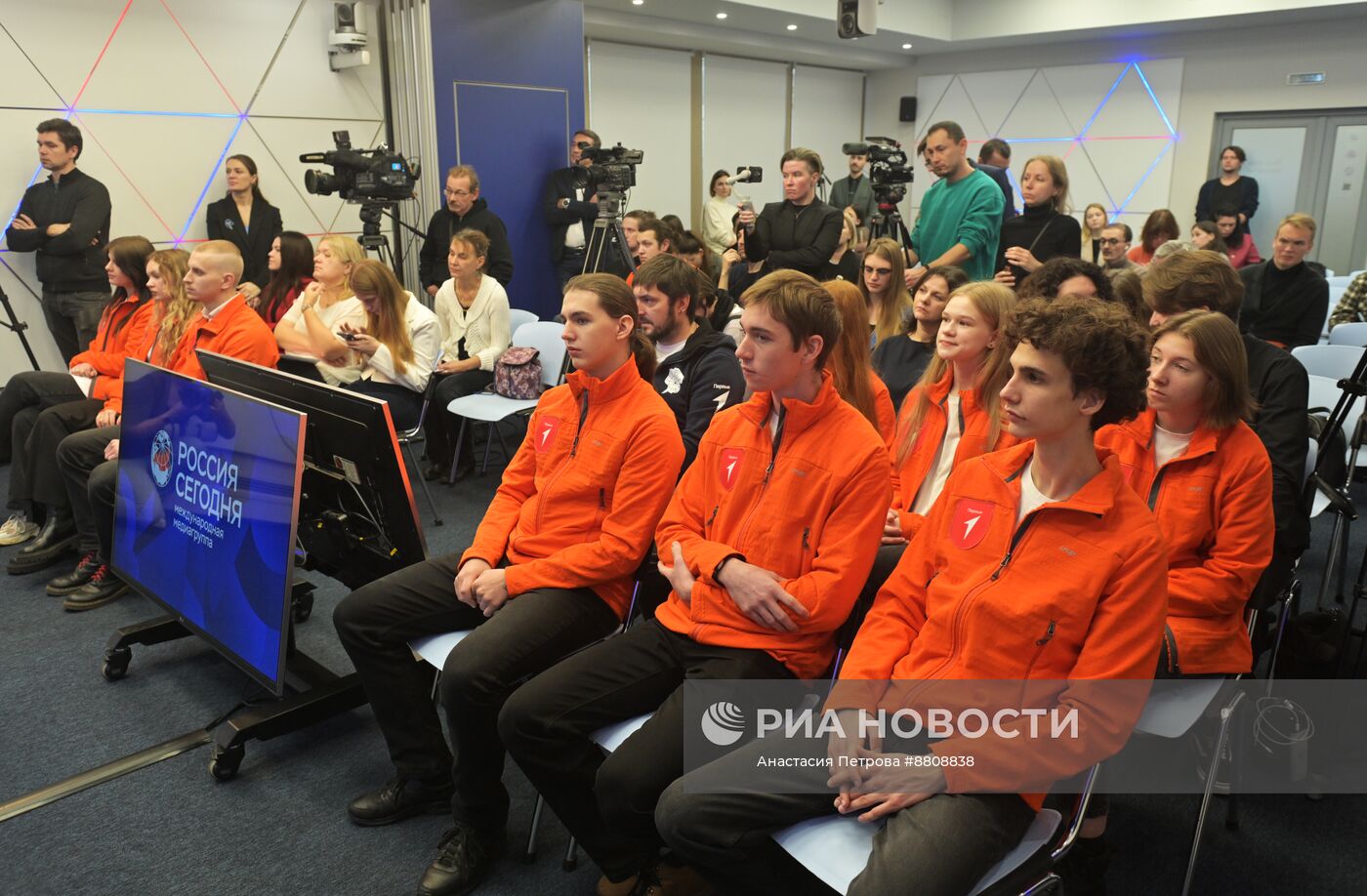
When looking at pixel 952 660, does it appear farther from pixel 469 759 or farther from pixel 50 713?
pixel 50 713

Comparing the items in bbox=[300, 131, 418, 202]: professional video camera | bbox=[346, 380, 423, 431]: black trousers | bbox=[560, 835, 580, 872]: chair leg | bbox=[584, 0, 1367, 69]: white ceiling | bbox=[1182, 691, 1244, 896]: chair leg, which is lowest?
bbox=[560, 835, 580, 872]: chair leg

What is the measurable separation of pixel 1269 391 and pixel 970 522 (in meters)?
1.19

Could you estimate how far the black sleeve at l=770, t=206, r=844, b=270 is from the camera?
4.75m

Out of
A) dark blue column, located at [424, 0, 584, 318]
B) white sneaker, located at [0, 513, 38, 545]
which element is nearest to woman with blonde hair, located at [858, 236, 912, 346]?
white sneaker, located at [0, 513, 38, 545]

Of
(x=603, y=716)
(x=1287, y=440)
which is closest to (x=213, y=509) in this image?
(x=603, y=716)

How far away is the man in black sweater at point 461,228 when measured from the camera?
605 centimetres

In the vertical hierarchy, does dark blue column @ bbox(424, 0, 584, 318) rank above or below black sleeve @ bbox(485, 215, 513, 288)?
above

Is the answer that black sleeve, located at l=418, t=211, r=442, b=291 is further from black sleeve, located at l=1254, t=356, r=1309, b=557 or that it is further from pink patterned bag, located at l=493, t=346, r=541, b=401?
black sleeve, located at l=1254, t=356, r=1309, b=557

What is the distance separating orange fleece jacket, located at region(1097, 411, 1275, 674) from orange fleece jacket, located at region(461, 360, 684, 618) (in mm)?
1133

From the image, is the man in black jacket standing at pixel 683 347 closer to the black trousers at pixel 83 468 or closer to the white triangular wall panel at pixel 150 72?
the black trousers at pixel 83 468

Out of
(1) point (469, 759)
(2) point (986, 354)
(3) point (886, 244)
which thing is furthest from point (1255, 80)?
(1) point (469, 759)

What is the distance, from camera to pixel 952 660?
65.7 inches

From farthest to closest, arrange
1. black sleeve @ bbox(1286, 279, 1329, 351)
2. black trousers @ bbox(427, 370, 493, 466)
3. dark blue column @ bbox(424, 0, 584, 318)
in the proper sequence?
dark blue column @ bbox(424, 0, 584, 318)
black trousers @ bbox(427, 370, 493, 466)
black sleeve @ bbox(1286, 279, 1329, 351)

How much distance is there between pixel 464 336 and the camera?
Answer: 196 inches
